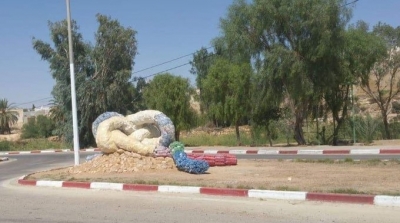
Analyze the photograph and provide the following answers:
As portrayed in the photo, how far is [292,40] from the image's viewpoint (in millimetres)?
29844

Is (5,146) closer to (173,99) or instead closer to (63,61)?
(63,61)

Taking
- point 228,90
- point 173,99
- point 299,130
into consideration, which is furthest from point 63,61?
point 299,130

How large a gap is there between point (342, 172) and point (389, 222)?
6906mm

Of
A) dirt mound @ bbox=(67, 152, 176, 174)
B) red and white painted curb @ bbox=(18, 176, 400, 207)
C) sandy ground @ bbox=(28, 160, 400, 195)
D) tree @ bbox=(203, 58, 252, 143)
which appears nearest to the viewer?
red and white painted curb @ bbox=(18, 176, 400, 207)

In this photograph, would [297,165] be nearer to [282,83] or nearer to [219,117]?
[282,83]

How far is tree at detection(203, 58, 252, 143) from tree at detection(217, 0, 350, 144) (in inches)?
73.5

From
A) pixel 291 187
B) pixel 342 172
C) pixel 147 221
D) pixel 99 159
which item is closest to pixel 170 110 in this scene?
pixel 99 159

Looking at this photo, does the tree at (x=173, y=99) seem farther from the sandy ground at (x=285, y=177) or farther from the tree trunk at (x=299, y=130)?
the sandy ground at (x=285, y=177)

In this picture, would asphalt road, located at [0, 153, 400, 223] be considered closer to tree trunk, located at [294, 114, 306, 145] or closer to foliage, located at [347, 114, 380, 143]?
tree trunk, located at [294, 114, 306, 145]

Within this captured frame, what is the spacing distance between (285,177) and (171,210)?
5257 millimetres

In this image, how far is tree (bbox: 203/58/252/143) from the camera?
32.7 m

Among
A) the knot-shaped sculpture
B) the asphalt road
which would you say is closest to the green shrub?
the knot-shaped sculpture

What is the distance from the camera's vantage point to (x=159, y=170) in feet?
57.2

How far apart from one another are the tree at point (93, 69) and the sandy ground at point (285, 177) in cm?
2618
